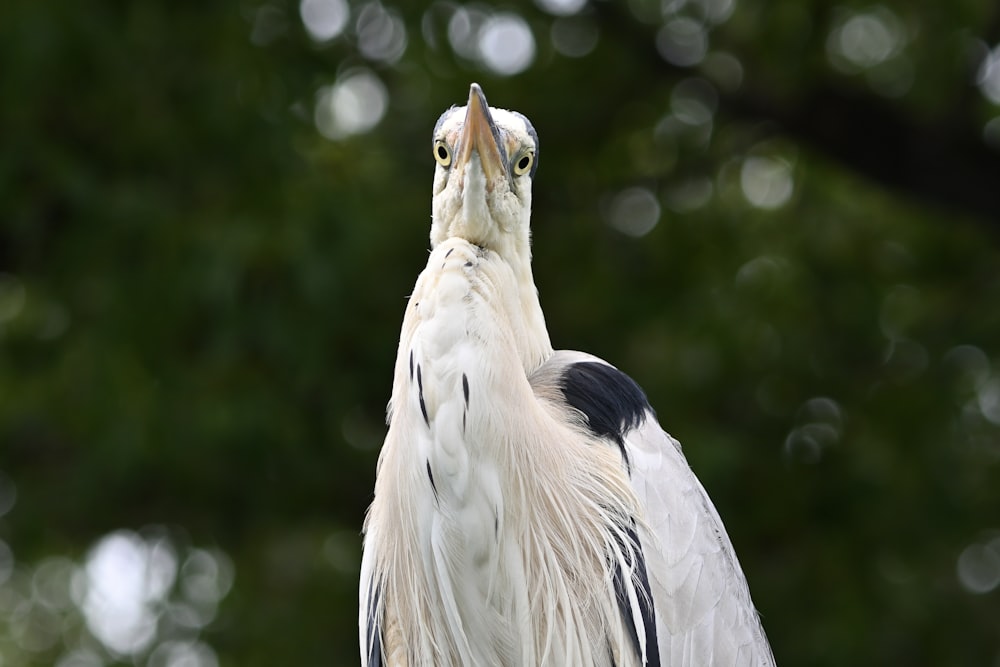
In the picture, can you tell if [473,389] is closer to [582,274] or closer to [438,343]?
[438,343]

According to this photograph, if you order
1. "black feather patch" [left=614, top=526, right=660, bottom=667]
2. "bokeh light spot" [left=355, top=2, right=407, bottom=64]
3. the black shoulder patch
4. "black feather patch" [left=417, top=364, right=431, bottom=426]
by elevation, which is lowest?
"black feather patch" [left=614, top=526, right=660, bottom=667]

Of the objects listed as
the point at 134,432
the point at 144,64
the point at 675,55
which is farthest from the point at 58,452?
the point at 675,55

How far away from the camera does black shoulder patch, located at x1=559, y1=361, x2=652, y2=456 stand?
295 cm

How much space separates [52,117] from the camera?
6.17 meters

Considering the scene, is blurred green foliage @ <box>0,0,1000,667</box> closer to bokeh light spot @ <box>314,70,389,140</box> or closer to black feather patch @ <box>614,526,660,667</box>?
bokeh light spot @ <box>314,70,389,140</box>

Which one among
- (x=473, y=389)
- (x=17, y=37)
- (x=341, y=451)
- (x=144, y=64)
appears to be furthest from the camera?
(x=341, y=451)

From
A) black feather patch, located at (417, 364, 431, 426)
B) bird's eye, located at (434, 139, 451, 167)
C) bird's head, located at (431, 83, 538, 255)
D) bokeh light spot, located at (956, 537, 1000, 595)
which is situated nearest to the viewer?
black feather patch, located at (417, 364, 431, 426)

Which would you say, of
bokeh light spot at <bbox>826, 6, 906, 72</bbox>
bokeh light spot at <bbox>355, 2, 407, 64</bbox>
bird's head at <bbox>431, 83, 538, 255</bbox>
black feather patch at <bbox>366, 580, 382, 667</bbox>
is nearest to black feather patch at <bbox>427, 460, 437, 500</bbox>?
black feather patch at <bbox>366, 580, 382, 667</bbox>

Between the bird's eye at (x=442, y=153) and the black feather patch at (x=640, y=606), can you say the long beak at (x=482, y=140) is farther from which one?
the black feather patch at (x=640, y=606)

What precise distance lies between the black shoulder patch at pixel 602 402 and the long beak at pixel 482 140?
52 cm

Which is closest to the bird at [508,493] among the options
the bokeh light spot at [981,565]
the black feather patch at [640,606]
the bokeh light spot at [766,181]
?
the black feather patch at [640,606]

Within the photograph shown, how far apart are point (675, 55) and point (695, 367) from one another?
175 centimetres

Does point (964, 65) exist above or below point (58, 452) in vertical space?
above

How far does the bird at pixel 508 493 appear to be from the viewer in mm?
2578
